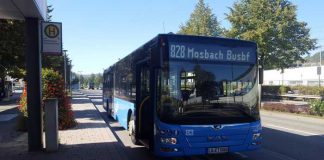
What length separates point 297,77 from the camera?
238 feet

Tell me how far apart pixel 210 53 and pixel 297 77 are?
67283 mm

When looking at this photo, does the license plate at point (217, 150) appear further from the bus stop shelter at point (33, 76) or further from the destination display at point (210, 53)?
the bus stop shelter at point (33, 76)

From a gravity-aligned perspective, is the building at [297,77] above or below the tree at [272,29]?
below

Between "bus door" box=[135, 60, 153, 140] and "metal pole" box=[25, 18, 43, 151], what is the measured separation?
8.50ft

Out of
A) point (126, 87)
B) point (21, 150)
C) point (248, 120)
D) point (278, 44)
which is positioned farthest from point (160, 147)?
point (278, 44)

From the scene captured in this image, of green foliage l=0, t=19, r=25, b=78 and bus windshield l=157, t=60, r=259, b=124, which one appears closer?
bus windshield l=157, t=60, r=259, b=124

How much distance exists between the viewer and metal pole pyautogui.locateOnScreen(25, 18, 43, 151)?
34.9 feet

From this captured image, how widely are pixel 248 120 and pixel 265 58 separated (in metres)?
29.7

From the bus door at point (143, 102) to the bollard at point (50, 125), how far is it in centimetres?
218

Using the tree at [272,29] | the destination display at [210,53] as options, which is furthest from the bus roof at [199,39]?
the tree at [272,29]

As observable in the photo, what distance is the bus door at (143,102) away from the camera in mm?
10148

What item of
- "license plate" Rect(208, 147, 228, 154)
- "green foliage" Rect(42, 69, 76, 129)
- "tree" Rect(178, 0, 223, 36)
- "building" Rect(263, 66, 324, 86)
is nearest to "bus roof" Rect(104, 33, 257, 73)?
"license plate" Rect(208, 147, 228, 154)

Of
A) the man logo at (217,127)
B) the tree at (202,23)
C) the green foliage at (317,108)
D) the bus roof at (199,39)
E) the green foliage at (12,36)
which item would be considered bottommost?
the green foliage at (317,108)

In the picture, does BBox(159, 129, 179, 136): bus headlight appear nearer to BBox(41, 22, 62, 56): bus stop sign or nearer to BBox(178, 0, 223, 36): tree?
BBox(41, 22, 62, 56): bus stop sign
